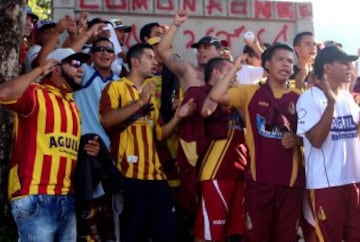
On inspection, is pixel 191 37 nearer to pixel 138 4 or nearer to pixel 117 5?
pixel 138 4

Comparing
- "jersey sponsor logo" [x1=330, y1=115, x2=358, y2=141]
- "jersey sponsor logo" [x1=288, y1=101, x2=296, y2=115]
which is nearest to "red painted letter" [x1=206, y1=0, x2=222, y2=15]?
"jersey sponsor logo" [x1=288, y1=101, x2=296, y2=115]

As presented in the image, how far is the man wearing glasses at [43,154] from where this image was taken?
4.54 meters

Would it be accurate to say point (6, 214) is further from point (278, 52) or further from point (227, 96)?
point (278, 52)

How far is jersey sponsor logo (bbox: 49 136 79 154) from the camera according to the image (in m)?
4.77

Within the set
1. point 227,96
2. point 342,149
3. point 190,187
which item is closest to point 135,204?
point 190,187

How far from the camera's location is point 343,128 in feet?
17.3

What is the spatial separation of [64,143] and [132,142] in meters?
1.12

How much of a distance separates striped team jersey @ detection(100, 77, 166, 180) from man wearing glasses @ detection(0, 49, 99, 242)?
2.86 ft

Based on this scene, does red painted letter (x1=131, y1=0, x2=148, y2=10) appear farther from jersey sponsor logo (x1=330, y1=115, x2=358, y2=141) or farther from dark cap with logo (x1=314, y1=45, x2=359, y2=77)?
jersey sponsor logo (x1=330, y1=115, x2=358, y2=141)

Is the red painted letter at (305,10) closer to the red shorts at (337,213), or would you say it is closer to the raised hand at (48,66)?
the red shorts at (337,213)

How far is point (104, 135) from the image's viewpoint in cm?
588

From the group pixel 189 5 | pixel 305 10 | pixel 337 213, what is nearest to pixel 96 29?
pixel 189 5

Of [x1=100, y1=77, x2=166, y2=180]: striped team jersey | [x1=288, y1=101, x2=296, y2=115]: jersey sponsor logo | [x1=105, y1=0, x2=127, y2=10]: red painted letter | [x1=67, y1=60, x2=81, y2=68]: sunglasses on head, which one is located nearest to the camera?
[x1=67, y1=60, x2=81, y2=68]: sunglasses on head

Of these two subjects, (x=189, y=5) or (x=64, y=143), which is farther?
(x=189, y=5)
